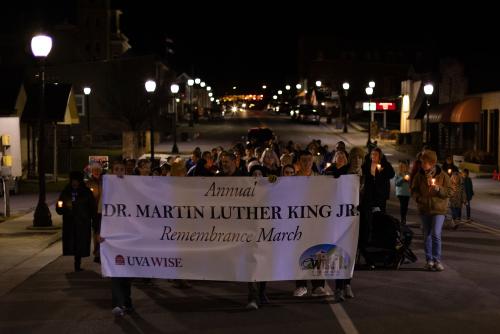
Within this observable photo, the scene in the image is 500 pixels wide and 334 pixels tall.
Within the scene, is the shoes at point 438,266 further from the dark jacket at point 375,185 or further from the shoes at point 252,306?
the shoes at point 252,306

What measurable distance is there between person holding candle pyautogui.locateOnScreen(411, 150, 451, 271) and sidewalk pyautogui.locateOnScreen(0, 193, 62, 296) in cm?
588

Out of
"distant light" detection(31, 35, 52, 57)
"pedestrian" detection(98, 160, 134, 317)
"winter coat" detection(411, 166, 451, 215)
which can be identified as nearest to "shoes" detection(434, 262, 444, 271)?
"winter coat" detection(411, 166, 451, 215)

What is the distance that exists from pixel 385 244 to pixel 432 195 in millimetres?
1057

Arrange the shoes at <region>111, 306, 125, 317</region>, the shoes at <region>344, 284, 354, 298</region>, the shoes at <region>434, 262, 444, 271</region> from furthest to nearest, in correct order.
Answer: the shoes at <region>434, 262, 444, 271</region>
the shoes at <region>344, 284, 354, 298</region>
the shoes at <region>111, 306, 125, 317</region>

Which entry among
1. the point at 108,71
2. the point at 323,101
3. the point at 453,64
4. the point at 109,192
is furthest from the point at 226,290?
the point at 323,101

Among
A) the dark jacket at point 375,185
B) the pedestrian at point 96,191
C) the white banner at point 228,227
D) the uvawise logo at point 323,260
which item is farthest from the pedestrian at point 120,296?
the dark jacket at point 375,185

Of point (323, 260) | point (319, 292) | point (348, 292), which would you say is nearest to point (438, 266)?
point (348, 292)

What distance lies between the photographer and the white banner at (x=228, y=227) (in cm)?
880

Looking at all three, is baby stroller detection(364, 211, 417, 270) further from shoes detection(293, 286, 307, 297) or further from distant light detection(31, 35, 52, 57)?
distant light detection(31, 35, 52, 57)

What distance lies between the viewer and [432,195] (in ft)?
35.9

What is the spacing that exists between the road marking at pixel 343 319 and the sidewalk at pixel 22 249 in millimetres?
4400

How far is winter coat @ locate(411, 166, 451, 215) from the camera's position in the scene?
35.9 feet

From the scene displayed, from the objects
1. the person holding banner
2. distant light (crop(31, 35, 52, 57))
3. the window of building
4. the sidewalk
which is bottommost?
the sidewalk

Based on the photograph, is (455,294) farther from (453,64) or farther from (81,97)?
(81,97)
